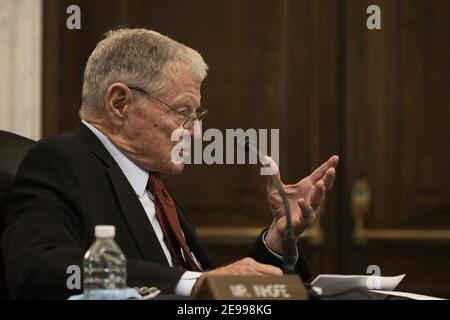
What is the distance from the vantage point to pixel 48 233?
2.11 meters

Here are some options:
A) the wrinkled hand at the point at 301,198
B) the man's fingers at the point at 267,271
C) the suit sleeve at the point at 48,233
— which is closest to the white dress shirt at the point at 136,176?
the suit sleeve at the point at 48,233

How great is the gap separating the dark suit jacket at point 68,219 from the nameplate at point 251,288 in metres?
0.47

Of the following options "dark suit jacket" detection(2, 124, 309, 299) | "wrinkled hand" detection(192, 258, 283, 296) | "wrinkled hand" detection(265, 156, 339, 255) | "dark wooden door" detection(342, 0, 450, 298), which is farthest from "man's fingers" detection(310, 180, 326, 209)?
"dark wooden door" detection(342, 0, 450, 298)

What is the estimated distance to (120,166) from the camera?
98.8 inches

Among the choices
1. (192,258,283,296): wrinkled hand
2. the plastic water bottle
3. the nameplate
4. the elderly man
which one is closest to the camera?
the nameplate

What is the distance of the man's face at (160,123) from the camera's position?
2.54 meters

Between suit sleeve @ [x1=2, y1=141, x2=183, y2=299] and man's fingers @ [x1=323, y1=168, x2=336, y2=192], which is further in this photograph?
man's fingers @ [x1=323, y1=168, x2=336, y2=192]

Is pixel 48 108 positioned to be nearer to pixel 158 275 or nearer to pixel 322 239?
pixel 322 239

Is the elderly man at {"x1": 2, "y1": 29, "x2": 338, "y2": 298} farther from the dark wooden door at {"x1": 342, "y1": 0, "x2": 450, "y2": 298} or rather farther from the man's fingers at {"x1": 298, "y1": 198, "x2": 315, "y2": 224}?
the dark wooden door at {"x1": 342, "y1": 0, "x2": 450, "y2": 298}

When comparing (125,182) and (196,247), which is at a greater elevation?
(125,182)

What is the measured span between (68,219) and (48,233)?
0.33 ft

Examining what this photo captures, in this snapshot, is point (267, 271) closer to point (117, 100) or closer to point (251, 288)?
point (251, 288)

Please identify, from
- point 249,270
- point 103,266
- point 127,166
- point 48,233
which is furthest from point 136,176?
point 249,270

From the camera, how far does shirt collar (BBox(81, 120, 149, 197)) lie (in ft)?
8.21
